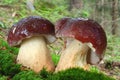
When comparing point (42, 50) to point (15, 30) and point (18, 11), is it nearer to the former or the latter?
point (15, 30)

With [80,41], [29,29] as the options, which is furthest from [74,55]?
[29,29]

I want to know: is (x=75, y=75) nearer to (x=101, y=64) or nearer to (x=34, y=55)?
(x=34, y=55)

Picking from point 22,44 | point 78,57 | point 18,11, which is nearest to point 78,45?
point 78,57

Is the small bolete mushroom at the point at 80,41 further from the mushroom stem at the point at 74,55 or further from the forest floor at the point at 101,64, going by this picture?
the forest floor at the point at 101,64

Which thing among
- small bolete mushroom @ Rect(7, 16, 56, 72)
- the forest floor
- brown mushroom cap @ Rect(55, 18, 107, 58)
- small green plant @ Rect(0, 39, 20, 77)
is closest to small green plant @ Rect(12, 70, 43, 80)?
small green plant @ Rect(0, 39, 20, 77)

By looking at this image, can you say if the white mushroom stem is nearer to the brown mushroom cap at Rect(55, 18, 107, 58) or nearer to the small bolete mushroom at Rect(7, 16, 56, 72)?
the small bolete mushroom at Rect(7, 16, 56, 72)

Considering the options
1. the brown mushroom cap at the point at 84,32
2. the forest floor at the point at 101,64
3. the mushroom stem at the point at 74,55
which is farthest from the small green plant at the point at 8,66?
the forest floor at the point at 101,64
